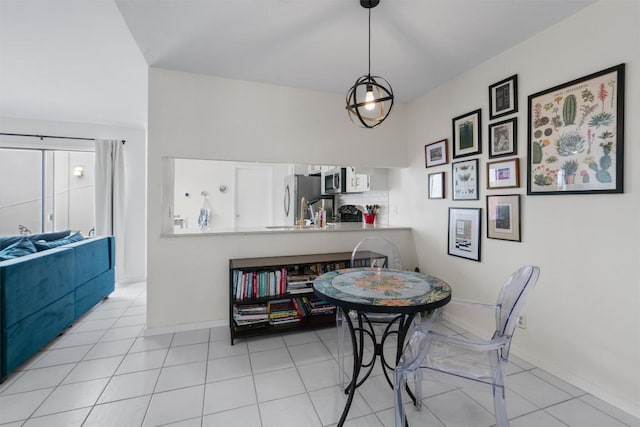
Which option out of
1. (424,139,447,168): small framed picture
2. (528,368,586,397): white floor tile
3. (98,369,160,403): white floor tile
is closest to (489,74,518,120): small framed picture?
(424,139,447,168): small framed picture

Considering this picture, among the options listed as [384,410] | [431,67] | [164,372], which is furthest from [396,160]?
[164,372]

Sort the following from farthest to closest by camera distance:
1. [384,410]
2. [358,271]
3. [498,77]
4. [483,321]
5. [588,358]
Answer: [483,321], [498,77], [358,271], [588,358], [384,410]

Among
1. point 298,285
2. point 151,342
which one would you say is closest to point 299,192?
point 298,285

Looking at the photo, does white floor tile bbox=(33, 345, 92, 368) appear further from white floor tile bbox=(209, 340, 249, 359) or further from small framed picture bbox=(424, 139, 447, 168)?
small framed picture bbox=(424, 139, 447, 168)

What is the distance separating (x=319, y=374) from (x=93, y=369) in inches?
65.3

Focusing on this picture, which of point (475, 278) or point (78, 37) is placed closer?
point (78, 37)

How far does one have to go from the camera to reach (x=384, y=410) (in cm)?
167

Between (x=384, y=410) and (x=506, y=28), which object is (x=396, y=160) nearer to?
(x=506, y=28)

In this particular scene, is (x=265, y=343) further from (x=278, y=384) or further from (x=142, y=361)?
(x=142, y=361)

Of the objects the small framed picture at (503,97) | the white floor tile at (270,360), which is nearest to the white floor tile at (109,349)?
the white floor tile at (270,360)

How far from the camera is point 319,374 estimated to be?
2023mm

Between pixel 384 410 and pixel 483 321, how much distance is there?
1450 mm

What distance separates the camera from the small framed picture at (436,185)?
2994 mm

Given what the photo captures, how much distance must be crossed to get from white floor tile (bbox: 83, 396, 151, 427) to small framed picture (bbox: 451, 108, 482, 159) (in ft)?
10.3
